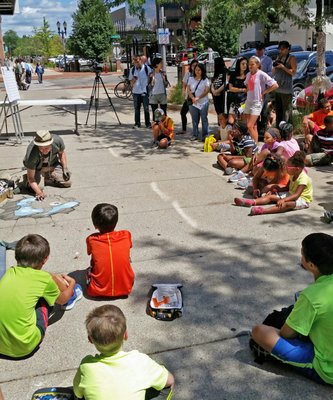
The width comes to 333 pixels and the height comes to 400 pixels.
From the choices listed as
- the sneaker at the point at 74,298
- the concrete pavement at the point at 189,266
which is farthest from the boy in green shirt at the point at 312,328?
the sneaker at the point at 74,298

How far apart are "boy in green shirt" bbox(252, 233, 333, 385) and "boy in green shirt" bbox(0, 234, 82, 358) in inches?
57.4

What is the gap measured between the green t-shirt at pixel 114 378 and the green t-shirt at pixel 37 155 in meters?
4.40

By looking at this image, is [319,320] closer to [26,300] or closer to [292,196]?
[26,300]

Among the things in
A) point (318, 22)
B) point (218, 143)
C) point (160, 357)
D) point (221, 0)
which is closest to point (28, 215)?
point (160, 357)

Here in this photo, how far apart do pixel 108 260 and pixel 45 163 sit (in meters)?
3.34

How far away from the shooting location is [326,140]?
7766 millimetres

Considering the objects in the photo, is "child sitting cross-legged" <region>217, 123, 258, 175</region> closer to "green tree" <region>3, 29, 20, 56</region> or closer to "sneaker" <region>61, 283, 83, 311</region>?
"sneaker" <region>61, 283, 83, 311</region>

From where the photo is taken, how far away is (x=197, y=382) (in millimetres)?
2902

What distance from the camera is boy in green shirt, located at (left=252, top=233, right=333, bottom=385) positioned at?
2.66 meters

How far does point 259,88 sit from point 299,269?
4.75m

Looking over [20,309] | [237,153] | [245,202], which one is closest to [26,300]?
[20,309]

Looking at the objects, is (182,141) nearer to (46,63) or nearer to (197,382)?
(197,382)

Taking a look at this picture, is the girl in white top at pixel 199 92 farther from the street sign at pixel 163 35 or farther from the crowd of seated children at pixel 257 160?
the street sign at pixel 163 35

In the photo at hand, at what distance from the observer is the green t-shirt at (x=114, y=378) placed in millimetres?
2303
